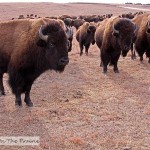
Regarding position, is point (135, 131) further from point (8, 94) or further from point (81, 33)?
point (81, 33)

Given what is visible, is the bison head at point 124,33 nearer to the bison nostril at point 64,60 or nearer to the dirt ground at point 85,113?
the dirt ground at point 85,113

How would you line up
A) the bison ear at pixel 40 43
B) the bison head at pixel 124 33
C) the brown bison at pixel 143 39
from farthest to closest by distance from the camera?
the brown bison at pixel 143 39 < the bison head at pixel 124 33 < the bison ear at pixel 40 43

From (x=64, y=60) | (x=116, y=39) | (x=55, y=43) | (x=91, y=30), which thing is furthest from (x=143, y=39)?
(x=64, y=60)

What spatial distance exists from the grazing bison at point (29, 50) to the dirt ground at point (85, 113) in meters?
0.81

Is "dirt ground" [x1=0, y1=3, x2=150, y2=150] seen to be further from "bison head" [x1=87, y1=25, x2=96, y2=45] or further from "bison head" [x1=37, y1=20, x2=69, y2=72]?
"bison head" [x1=87, y1=25, x2=96, y2=45]

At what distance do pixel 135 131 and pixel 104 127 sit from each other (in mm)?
640

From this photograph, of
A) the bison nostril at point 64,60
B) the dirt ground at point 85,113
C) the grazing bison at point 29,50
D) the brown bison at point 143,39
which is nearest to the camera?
the dirt ground at point 85,113

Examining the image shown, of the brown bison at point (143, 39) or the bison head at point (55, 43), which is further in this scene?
the brown bison at point (143, 39)

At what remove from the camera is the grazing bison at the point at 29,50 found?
315 inches

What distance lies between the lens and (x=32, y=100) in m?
9.63

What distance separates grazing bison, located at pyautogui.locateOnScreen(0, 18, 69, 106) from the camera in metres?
8.00

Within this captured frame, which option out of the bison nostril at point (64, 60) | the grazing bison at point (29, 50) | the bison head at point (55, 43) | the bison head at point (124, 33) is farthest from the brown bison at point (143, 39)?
the bison nostril at point (64, 60)

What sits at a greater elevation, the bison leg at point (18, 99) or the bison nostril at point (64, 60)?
the bison nostril at point (64, 60)

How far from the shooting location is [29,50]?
844cm
